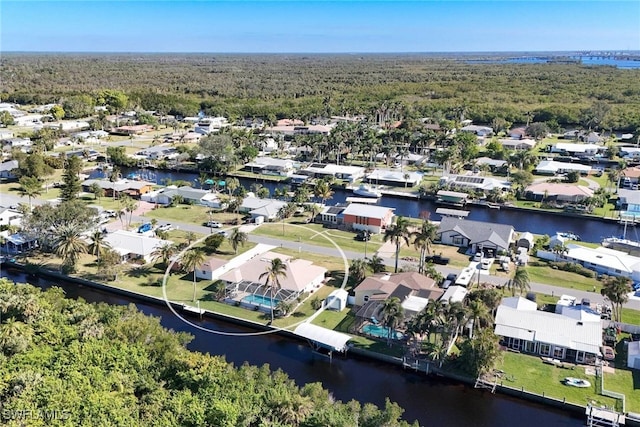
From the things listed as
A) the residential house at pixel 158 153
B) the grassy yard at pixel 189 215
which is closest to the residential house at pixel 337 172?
the grassy yard at pixel 189 215

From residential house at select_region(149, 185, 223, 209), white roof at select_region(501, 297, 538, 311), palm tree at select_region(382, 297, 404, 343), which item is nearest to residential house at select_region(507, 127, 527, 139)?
residential house at select_region(149, 185, 223, 209)

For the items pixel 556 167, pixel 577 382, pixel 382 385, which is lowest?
pixel 382 385

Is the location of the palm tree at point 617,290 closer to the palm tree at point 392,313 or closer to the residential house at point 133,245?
the palm tree at point 392,313

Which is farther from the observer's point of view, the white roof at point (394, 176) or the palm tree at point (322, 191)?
the white roof at point (394, 176)

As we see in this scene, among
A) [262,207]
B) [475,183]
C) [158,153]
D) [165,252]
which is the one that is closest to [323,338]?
[165,252]

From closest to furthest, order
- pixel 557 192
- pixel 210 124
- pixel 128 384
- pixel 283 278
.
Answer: pixel 128 384
pixel 283 278
pixel 557 192
pixel 210 124

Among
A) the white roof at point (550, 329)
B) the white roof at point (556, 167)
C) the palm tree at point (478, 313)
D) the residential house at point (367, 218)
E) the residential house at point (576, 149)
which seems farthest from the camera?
the residential house at point (576, 149)

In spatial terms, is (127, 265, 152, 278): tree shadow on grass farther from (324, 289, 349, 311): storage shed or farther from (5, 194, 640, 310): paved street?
(324, 289, 349, 311): storage shed

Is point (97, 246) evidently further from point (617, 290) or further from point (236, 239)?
point (617, 290)
